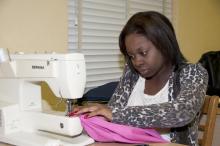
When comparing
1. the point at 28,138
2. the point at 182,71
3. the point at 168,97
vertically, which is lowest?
the point at 28,138

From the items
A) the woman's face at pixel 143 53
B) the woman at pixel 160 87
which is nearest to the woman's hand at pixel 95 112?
the woman at pixel 160 87

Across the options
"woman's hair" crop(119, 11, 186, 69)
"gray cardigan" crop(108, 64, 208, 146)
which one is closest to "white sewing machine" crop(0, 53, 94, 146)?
"gray cardigan" crop(108, 64, 208, 146)

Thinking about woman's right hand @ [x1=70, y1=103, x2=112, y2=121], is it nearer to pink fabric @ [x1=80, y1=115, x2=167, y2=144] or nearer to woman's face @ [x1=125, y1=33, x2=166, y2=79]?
pink fabric @ [x1=80, y1=115, x2=167, y2=144]

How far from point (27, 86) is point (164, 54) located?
593mm

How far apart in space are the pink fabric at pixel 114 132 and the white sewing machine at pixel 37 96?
32 mm

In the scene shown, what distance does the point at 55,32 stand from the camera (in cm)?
182

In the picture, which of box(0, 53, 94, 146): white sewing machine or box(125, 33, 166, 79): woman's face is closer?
box(0, 53, 94, 146): white sewing machine

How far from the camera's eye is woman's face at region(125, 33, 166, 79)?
1.38 m

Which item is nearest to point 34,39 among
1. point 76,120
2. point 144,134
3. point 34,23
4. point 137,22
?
point 34,23

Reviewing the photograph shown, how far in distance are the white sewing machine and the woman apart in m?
0.09

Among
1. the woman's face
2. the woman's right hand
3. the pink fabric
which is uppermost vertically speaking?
the woman's face

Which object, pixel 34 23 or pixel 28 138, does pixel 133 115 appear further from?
pixel 34 23

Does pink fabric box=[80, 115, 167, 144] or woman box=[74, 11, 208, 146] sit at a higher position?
woman box=[74, 11, 208, 146]

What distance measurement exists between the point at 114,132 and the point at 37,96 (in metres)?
0.38
